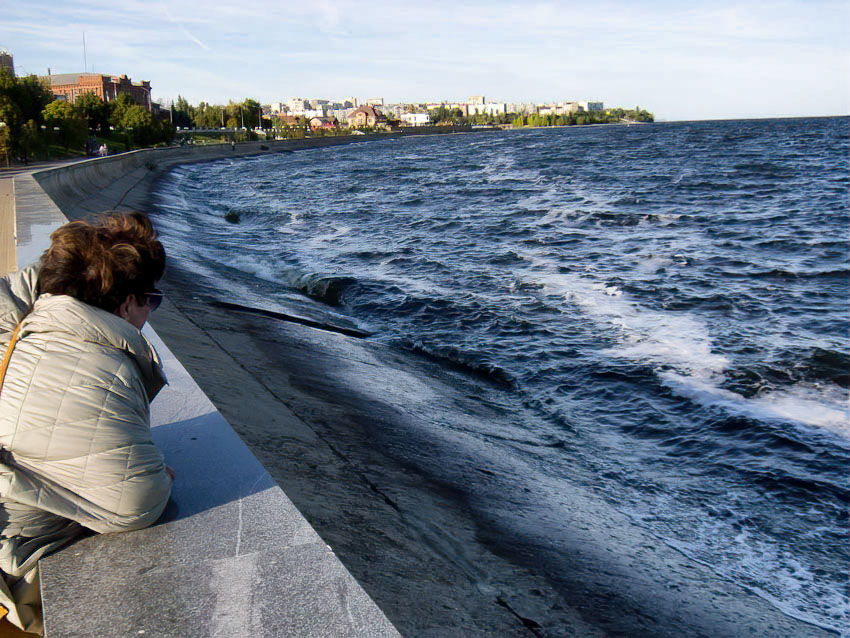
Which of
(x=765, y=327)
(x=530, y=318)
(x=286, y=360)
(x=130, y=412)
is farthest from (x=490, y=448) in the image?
(x=765, y=327)

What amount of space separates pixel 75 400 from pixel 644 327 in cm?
944

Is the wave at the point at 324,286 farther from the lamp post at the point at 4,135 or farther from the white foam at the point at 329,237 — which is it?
the lamp post at the point at 4,135

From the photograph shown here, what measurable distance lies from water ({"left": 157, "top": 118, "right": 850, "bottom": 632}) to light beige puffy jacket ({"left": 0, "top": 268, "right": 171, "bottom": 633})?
368cm

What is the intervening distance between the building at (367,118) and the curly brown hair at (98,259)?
7304 inches

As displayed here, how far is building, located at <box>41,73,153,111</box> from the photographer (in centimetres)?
12369

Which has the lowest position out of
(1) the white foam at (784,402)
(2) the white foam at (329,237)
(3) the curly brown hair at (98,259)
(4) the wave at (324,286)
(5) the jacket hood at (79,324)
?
(1) the white foam at (784,402)

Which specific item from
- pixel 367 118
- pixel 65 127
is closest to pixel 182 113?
pixel 367 118

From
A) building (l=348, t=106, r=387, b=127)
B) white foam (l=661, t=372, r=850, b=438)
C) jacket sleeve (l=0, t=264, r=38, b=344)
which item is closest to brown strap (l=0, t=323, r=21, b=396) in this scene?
jacket sleeve (l=0, t=264, r=38, b=344)

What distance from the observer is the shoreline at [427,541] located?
3123 millimetres

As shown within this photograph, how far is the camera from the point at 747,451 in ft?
21.4

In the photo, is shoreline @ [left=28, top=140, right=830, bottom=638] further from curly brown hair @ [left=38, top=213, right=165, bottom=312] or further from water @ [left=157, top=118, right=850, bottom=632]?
curly brown hair @ [left=38, top=213, right=165, bottom=312]

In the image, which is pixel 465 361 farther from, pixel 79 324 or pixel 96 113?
pixel 96 113

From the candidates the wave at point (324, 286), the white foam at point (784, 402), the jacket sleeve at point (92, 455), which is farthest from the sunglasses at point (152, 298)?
the wave at point (324, 286)

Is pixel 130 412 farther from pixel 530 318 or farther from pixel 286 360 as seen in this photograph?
pixel 530 318
